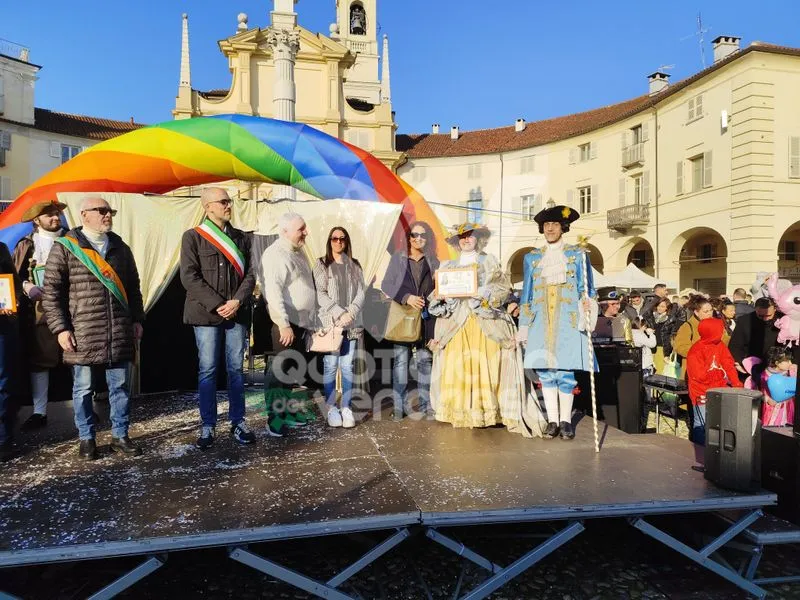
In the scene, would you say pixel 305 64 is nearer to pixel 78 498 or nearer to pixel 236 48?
pixel 236 48

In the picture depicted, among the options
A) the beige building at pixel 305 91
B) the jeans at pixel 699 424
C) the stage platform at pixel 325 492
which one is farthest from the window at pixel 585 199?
the stage platform at pixel 325 492

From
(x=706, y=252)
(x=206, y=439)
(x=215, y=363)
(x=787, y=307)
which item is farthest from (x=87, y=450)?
(x=706, y=252)

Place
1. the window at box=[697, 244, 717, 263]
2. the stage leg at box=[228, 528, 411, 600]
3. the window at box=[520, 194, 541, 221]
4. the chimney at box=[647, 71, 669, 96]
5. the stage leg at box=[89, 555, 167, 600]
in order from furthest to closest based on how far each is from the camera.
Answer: the window at box=[520, 194, 541, 221] → the chimney at box=[647, 71, 669, 96] → the window at box=[697, 244, 717, 263] → the stage leg at box=[228, 528, 411, 600] → the stage leg at box=[89, 555, 167, 600]

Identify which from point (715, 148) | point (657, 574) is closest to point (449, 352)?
point (657, 574)

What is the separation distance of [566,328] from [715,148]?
19093 mm

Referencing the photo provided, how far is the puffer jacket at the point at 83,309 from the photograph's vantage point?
133 inches

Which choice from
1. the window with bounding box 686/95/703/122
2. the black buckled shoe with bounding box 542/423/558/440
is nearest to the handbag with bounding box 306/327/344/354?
the black buckled shoe with bounding box 542/423/558/440

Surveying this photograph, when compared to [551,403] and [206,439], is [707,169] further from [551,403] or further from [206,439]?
[206,439]

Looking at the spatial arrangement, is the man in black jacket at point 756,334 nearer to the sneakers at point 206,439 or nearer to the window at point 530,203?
the sneakers at point 206,439

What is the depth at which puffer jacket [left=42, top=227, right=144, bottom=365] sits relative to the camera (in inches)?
133

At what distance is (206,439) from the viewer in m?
3.79

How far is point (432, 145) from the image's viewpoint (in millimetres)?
32656

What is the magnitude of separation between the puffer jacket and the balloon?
2734 millimetres

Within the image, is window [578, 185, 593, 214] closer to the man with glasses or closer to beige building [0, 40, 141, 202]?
the man with glasses
